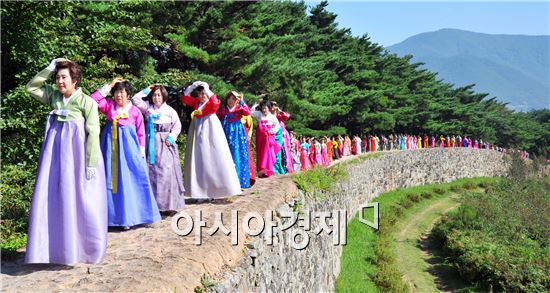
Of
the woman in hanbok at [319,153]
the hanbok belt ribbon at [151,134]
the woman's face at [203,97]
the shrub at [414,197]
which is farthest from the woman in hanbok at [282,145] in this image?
the shrub at [414,197]

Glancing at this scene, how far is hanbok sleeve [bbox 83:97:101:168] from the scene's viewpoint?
5.00 meters

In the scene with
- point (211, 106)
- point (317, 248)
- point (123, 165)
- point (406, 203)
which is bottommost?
point (406, 203)

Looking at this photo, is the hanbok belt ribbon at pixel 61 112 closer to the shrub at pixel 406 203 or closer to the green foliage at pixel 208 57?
the green foliage at pixel 208 57

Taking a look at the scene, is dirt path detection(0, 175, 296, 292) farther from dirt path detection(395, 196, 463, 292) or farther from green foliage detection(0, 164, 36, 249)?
dirt path detection(395, 196, 463, 292)

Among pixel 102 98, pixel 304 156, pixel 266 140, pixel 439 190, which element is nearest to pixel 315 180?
pixel 266 140

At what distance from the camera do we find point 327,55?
32.2 meters

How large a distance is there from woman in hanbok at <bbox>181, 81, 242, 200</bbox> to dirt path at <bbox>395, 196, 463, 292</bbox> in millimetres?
10426

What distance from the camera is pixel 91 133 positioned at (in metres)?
5.09

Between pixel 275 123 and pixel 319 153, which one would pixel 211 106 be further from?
pixel 319 153

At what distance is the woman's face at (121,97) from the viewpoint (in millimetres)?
6520

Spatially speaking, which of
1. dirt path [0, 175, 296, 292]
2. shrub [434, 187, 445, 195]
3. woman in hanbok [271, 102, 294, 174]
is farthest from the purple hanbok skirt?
shrub [434, 187, 445, 195]

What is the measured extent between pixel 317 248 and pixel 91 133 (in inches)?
254

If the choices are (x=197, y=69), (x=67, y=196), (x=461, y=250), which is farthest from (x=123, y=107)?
(x=461, y=250)

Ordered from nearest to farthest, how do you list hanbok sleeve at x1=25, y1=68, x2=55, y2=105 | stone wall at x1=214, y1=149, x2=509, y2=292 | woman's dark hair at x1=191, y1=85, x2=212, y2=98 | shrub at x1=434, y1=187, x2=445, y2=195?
hanbok sleeve at x1=25, y1=68, x2=55, y2=105 → stone wall at x1=214, y1=149, x2=509, y2=292 → woman's dark hair at x1=191, y1=85, x2=212, y2=98 → shrub at x1=434, y1=187, x2=445, y2=195
